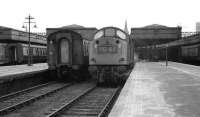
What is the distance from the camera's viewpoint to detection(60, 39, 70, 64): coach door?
18.1 m

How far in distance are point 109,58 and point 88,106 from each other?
18.0 feet

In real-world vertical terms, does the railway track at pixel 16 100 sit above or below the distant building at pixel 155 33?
below

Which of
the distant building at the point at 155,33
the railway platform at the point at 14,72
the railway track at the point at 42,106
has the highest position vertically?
the distant building at the point at 155,33

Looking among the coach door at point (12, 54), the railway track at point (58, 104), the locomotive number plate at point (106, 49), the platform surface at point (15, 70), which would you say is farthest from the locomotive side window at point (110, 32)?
the coach door at point (12, 54)

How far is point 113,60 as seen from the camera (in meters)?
15.4

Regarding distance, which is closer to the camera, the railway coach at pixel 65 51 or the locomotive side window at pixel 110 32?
the locomotive side window at pixel 110 32

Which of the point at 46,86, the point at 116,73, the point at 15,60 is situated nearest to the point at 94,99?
the point at 116,73

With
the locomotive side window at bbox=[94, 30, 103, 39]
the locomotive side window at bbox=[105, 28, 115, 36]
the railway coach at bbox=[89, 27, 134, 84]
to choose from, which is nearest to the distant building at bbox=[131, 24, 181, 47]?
the locomotive side window at bbox=[94, 30, 103, 39]

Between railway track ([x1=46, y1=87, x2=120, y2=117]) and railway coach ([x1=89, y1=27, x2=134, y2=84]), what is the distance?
4.72 ft

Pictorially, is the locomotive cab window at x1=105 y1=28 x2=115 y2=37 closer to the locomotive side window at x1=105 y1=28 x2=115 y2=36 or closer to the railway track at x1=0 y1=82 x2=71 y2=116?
the locomotive side window at x1=105 y1=28 x2=115 y2=36

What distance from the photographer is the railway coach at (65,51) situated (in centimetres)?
1792

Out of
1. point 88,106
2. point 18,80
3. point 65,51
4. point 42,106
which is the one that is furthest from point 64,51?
point 88,106

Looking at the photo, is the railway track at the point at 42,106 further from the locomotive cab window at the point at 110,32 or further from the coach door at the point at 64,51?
the coach door at the point at 64,51

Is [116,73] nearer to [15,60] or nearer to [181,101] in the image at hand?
[181,101]
